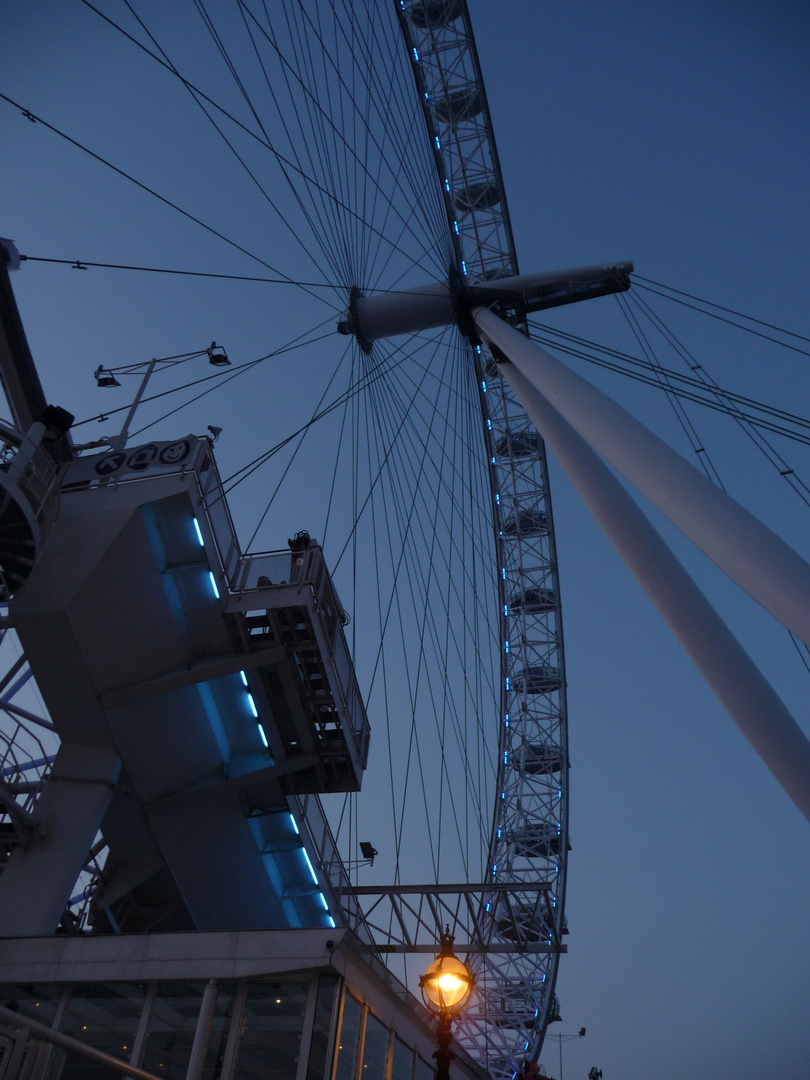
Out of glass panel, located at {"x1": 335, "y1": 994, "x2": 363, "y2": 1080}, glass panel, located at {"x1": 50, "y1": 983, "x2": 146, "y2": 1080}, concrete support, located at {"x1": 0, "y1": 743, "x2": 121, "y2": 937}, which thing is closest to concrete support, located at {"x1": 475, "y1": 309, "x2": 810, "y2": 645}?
glass panel, located at {"x1": 335, "y1": 994, "x2": 363, "y2": 1080}

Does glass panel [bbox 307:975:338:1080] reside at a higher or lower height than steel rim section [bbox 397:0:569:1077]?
lower

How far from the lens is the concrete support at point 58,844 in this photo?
15639 millimetres

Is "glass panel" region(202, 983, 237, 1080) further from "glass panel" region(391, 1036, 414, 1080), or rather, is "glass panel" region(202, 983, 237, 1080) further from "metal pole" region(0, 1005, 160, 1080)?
"metal pole" region(0, 1005, 160, 1080)

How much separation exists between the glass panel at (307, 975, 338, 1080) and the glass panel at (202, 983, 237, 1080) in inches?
45.1

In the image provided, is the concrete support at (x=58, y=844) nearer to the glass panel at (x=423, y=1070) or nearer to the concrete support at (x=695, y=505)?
the glass panel at (x=423, y=1070)

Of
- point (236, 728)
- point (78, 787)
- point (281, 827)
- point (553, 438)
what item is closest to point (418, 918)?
point (281, 827)

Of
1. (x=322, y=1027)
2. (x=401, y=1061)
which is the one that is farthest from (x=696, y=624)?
(x=401, y=1061)

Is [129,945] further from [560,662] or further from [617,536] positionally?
[560,662]

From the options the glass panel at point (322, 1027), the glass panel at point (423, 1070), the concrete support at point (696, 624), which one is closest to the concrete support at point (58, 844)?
the glass panel at point (322, 1027)

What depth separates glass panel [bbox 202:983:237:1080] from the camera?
11.0 metres

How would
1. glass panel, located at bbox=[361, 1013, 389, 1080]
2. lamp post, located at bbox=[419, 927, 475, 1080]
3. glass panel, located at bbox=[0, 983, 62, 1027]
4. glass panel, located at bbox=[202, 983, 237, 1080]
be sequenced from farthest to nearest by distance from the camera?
glass panel, located at bbox=[0, 983, 62, 1027] < glass panel, located at bbox=[361, 1013, 389, 1080] < glass panel, located at bbox=[202, 983, 237, 1080] < lamp post, located at bbox=[419, 927, 475, 1080]

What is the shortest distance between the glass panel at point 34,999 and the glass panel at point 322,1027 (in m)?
3.95

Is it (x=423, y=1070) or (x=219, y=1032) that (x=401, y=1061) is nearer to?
(x=423, y=1070)

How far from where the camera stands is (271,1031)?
11289 millimetres
